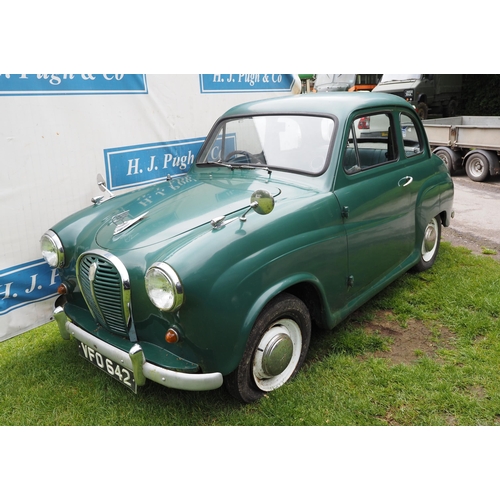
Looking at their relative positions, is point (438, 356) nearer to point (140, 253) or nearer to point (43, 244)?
point (140, 253)

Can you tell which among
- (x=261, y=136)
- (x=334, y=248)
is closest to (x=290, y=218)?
(x=334, y=248)

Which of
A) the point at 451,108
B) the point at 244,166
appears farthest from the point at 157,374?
the point at 451,108

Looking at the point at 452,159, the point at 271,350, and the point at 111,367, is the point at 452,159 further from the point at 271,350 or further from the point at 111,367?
the point at 111,367

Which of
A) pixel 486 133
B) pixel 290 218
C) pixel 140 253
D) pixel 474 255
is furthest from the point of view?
pixel 486 133

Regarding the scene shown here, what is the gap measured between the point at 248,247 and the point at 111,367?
1.14 m

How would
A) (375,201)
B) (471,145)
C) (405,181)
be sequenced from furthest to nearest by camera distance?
1. (471,145)
2. (405,181)
3. (375,201)

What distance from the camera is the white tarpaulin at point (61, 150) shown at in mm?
3803

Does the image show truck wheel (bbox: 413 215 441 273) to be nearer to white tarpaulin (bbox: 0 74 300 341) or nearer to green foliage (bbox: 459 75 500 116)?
white tarpaulin (bbox: 0 74 300 341)

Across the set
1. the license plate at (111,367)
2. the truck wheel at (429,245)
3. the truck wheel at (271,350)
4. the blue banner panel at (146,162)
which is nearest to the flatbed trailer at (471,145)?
the truck wheel at (429,245)

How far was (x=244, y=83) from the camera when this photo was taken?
18.1ft

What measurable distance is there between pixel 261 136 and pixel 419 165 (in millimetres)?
1672

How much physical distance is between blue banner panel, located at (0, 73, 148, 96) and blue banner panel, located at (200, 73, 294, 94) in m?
0.82

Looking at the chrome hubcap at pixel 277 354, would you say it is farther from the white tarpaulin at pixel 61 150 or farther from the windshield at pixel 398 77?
the windshield at pixel 398 77

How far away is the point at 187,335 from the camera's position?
104 inches
